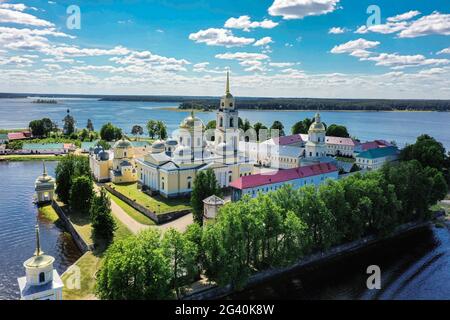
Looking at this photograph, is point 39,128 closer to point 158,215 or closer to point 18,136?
point 18,136

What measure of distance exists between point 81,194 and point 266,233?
18.3 meters

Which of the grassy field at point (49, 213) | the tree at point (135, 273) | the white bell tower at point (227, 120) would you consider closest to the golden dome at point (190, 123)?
the white bell tower at point (227, 120)

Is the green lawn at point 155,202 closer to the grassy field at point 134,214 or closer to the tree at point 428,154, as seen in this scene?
the grassy field at point 134,214

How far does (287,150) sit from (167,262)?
1312 inches

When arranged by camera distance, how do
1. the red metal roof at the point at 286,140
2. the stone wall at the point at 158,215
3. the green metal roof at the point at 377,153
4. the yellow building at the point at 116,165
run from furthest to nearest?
the red metal roof at the point at 286,140 < the green metal roof at the point at 377,153 < the yellow building at the point at 116,165 < the stone wall at the point at 158,215

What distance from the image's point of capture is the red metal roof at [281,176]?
34047 mm

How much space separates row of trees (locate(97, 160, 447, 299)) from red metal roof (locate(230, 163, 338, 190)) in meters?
7.85

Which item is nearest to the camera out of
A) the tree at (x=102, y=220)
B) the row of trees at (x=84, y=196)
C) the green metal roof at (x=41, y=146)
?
the tree at (x=102, y=220)

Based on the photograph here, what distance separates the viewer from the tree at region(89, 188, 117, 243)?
26469 mm

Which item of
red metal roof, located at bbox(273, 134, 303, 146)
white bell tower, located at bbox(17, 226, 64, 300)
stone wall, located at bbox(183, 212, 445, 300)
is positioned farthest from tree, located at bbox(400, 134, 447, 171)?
white bell tower, located at bbox(17, 226, 64, 300)

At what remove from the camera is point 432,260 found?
1039 inches

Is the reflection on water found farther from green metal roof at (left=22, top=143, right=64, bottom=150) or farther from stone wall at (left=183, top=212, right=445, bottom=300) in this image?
green metal roof at (left=22, top=143, right=64, bottom=150)

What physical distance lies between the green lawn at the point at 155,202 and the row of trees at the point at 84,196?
12.0ft
